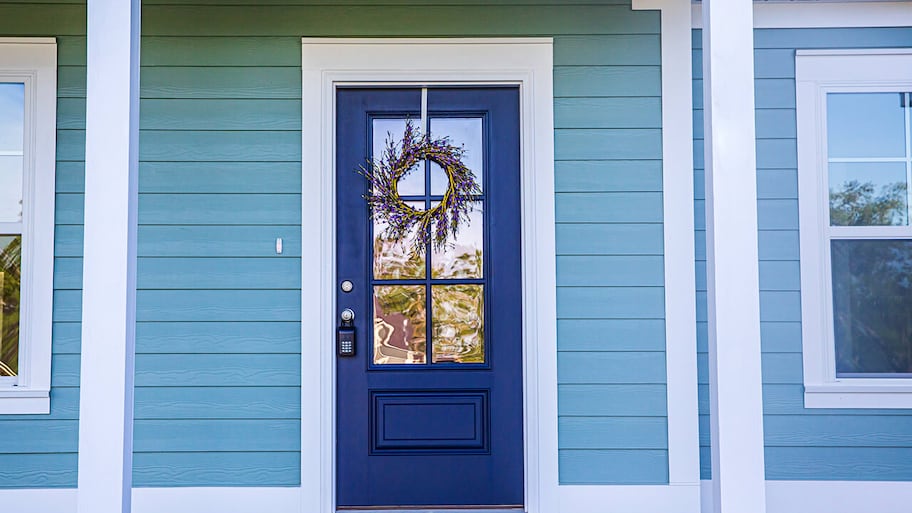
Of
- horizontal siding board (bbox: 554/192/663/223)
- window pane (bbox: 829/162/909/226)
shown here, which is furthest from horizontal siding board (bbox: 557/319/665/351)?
window pane (bbox: 829/162/909/226)

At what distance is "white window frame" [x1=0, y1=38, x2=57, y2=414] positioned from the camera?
9.12ft

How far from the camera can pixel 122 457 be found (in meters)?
1.84

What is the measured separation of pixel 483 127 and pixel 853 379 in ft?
6.19

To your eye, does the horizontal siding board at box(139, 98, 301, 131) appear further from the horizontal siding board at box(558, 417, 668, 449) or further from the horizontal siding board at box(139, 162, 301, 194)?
the horizontal siding board at box(558, 417, 668, 449)

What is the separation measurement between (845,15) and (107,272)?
3002mm

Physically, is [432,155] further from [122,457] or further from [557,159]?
[122,457]

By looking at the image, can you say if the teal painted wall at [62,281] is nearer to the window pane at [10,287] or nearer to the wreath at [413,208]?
the window pane at [10,287]

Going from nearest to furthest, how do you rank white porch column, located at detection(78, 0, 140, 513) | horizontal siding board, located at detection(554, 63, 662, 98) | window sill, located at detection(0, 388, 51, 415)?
white porch column, located at detection(78, 0, 140, 513) < window sill, located at detection(0, 388, 51, 415) < horizontal siding board, located at detection(554, 63, 662, 98)

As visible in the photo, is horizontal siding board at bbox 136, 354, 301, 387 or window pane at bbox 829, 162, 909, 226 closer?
horizontal siding board at bbox 136, 354, 301, 387

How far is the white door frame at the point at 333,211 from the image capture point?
279 centimetres

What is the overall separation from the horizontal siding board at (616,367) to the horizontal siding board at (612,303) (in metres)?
0.16

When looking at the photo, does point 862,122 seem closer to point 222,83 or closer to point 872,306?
point 872,306

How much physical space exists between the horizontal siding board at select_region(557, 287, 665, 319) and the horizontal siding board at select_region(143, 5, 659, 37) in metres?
1.10

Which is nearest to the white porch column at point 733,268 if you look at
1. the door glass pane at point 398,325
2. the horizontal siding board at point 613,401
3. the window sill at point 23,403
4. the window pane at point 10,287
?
the horizontal siding board at point 613,401
